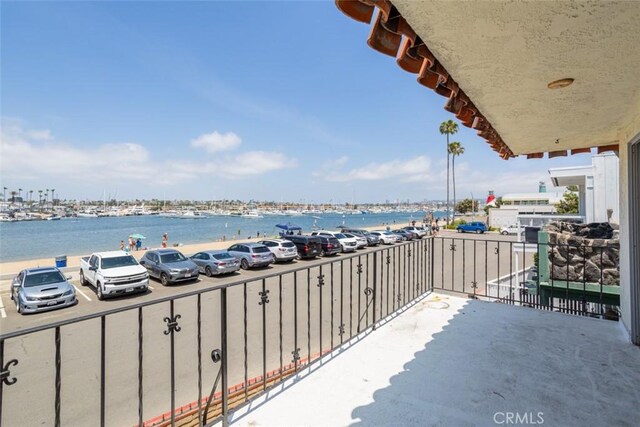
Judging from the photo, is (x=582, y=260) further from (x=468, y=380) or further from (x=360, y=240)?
(x=360, y=240)

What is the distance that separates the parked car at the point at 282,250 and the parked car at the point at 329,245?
231 centimetres

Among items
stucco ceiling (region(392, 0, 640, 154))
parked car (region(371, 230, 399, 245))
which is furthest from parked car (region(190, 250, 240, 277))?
parked car (region(371, 230, 399, 245))

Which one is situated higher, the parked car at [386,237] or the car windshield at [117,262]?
the car windshield at [117,262]

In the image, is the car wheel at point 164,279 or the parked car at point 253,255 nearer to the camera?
the car wheel at point 164,279

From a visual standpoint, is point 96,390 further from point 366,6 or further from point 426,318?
point 366,6

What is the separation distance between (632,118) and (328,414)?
4165 millimetres

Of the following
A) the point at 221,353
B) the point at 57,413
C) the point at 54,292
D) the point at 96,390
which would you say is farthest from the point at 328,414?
the point at 54,292

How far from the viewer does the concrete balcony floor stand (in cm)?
222

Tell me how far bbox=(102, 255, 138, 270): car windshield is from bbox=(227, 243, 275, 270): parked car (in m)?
5.09

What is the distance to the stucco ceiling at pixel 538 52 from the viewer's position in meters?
1.43

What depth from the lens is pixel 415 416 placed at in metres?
2.22

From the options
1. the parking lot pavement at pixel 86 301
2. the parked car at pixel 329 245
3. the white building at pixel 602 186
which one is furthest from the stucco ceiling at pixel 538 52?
the parked car at pixel 329 245

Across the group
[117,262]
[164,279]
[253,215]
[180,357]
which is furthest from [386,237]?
[253,215]

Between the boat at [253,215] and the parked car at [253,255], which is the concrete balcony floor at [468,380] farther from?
the boat at [253,215]
